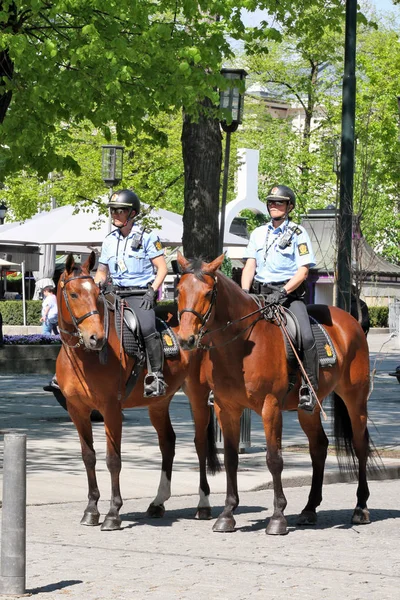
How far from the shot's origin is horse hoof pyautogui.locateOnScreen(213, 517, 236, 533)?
383 inches

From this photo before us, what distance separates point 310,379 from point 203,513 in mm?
1422

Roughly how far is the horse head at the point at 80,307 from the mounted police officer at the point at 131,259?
21.3 inches

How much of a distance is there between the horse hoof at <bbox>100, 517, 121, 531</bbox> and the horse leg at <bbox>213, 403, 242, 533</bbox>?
2.40 ft

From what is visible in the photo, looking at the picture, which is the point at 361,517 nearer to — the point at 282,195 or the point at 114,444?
the point at 114,444

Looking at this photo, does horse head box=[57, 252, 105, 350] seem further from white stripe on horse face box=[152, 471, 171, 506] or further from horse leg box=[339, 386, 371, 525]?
horse leg box=[339, 386, 371, 525]

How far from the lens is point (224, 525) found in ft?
32.0

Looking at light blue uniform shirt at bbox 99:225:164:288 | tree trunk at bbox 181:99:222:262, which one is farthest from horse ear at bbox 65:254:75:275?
tree trunk at bbox 181:99:222:262

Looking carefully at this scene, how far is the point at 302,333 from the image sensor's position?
1015 centimetres

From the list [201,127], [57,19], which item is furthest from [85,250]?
[57,19]

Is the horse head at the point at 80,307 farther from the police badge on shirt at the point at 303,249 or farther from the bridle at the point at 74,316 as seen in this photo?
the police badge on shirt at the point at 303,249

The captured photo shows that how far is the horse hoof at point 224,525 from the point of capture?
9734 mm

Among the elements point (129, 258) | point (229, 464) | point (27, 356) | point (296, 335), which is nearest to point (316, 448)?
point (229, 464)

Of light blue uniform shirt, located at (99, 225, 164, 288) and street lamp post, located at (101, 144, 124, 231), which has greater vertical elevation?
street lamp post, located at (101, 144, 124, 231)

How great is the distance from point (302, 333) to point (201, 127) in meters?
11.6
